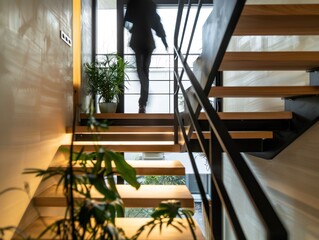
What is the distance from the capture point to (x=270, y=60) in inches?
63.8

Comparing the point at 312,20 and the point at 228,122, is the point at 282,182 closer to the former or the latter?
the point at 228,122

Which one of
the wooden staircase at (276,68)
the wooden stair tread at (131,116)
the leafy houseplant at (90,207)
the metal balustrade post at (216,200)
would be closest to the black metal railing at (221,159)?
the metal balustrade post at (216,200)

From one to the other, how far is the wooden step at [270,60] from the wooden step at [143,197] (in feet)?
2.92

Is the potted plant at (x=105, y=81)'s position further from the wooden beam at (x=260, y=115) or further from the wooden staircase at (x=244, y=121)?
the wooden beam at (x=260, y=115)

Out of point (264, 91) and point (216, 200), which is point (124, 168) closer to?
point (216, 200)

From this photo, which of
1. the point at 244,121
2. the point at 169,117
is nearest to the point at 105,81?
the point at 169,117

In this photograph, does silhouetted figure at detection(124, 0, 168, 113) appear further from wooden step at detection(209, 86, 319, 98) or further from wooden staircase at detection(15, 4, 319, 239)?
wooden step at detection(209, 86, 319, 98)

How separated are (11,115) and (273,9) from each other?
1.49 m

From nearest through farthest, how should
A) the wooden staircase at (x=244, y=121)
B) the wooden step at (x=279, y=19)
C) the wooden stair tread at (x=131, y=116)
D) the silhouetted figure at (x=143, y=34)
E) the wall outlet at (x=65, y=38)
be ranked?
the wooden step at (x=279, y=19), the wooden staircase at (x=244, y=121), the wall outlet at (x=65, y=38), the wooden stair tread at (x=131, y=116), the silhouetted figure at (x=143, y=34)

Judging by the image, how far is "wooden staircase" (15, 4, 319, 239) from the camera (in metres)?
1.36

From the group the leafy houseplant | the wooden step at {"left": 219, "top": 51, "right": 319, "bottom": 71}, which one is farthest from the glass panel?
the leafy houseplant

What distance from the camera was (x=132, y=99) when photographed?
4395mm

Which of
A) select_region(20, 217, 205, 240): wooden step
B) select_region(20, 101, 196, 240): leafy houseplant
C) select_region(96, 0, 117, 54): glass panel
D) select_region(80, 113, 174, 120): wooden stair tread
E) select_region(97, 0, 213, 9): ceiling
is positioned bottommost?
select_region(20, 217, 205, 240): wooden step

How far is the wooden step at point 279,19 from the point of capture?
4.07 feet
